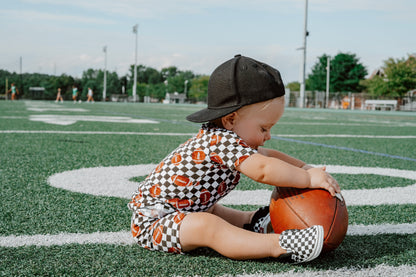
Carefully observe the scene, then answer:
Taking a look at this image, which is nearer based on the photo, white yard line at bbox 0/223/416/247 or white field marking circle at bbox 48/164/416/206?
white yard line at bbox 0/223/416/247

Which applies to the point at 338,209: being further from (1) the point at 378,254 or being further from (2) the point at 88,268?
(2) the point at 88,268

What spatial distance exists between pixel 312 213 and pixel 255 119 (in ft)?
1.56

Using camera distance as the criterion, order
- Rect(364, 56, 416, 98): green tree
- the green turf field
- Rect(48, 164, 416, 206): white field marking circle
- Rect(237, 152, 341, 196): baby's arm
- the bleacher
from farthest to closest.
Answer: Rect(364, 56, 416, 98): green tree
the bleacher
Rect(48, 164, 416, 206): white field marking circle
Rect(237, 152, 341, 196): baby's arm
the green turf field

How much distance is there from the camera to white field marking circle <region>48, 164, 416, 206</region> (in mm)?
2984

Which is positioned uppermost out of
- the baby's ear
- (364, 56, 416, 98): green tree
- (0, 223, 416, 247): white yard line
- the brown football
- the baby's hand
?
(364, 56, 416, 98): green tree

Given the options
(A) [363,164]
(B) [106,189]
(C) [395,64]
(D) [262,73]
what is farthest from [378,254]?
(C) [395,64]

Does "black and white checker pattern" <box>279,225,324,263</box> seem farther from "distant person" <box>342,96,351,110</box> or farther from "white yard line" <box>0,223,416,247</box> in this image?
"distant person" <box>342,96,351,110</box>

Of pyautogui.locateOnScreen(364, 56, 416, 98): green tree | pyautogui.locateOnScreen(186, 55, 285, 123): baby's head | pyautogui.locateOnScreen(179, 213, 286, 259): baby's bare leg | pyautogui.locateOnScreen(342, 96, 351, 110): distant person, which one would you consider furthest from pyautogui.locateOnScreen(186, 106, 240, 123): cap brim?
pyautogui.locateOnScreen(364, 56, 416, 98): green tree

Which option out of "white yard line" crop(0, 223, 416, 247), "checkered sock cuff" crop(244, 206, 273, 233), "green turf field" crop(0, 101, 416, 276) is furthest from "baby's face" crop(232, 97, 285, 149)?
"white yard line" crop(0, 223, 416, 247)

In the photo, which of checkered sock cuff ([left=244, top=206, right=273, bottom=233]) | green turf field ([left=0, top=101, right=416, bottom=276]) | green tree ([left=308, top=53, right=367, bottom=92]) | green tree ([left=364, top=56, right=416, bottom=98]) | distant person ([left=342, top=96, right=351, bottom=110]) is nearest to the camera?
green turf field ([left=0, top=101, right=416, bottom=276])

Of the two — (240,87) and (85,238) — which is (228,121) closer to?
(240,87)

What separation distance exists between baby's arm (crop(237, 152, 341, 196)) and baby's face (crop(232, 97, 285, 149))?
14cm

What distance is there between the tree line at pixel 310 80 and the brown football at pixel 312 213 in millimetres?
42110

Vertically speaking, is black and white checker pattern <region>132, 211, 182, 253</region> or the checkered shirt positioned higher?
the checkered shirt
